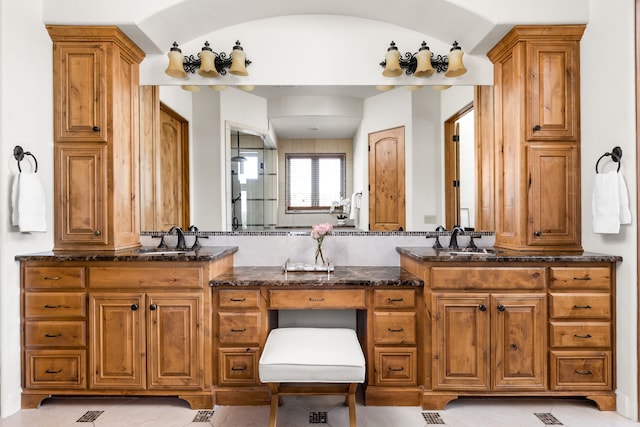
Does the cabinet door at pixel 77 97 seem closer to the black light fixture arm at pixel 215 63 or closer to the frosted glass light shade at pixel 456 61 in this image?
the black light fixture arm at pixel 215 63

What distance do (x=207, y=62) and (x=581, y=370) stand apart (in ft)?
9.99

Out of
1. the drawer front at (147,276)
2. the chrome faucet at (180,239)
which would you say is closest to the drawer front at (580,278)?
the drawer front at (147,276)

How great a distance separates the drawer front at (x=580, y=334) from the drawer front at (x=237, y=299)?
174cm

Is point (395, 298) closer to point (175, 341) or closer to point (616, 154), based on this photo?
point (175, 341)

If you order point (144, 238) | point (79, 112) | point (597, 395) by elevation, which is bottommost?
point (597, 395)

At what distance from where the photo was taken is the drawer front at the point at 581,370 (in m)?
2.16

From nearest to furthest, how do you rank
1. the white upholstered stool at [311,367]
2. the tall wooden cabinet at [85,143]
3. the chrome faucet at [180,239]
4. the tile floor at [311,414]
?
the white upholstered stool at [311,367]
the tile floor at [311,414]
the tall wooden cabinet at [85,143]
the chrome faucet at [180,239]

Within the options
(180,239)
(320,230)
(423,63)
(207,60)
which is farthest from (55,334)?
(423,63)

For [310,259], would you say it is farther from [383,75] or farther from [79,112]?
[79,112]

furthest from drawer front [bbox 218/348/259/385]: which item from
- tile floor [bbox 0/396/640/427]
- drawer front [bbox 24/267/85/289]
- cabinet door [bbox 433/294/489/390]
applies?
cabinet door [bbox 433/294/489/390]

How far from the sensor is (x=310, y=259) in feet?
9.07

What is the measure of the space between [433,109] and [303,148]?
3.26 ft

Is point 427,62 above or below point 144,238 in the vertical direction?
above

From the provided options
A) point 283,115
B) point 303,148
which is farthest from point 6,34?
point 303,148
